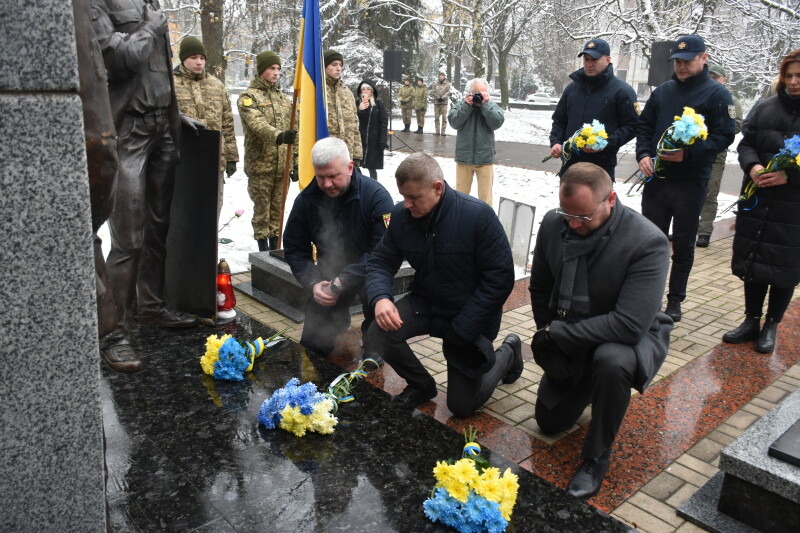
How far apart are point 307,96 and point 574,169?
295 cm

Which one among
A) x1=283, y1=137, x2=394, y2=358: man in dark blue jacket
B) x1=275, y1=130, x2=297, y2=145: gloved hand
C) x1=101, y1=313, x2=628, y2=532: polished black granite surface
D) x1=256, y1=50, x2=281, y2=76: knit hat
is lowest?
x1=101, y1=313, x2=628, y2=532: polished black granite surface

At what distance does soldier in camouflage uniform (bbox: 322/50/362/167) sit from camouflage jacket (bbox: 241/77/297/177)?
66 cm

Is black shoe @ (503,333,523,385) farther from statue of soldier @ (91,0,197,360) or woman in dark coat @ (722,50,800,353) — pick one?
statue of soldier @ (91,0,197,360)

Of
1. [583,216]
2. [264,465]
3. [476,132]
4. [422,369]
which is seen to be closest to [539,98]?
[476,132]

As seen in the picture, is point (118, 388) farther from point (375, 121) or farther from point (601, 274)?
point (375, 121)

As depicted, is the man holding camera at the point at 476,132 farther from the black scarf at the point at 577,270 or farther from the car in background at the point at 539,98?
the car in background at the point at 539,98

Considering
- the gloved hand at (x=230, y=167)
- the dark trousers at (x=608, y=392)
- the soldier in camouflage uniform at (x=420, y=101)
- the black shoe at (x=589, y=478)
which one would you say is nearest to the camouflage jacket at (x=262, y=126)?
the gloved hand at (x=230, y=167)

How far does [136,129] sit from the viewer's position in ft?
13.1

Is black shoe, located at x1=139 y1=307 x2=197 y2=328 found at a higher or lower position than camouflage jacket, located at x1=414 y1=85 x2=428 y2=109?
lower

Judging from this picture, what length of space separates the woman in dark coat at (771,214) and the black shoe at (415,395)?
2454 millimetres

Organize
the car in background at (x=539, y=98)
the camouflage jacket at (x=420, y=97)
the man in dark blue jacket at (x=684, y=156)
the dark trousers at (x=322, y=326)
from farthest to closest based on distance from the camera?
1. the car in background at (x=539, y=98)
2. the camouflage jacket at (x=420, y=97)
3. the man in dark blue jacket at (x=684, y=156)
4. the dark trousers at (x=322, y=326)

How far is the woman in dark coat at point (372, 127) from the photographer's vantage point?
10.5 metres

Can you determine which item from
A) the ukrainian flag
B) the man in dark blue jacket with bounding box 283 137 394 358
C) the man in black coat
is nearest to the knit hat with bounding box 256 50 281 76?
the ukrainian flag

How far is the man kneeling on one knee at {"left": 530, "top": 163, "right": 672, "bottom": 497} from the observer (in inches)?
119
